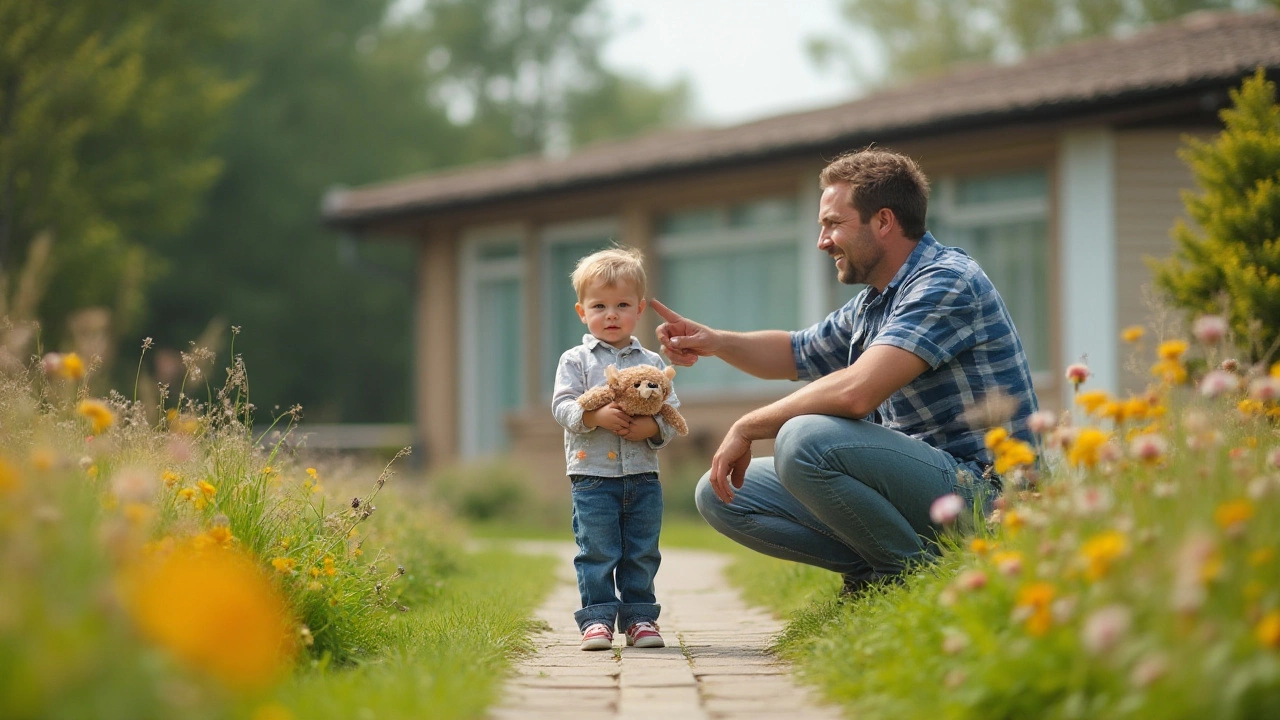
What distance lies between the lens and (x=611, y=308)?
4.18 m

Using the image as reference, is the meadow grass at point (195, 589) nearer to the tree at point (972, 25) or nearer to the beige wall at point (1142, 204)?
the beige wall at point (1142, 204)

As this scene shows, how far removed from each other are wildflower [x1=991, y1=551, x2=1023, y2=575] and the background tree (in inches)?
895

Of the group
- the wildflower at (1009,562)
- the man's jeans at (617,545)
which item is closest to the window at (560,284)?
the man's jeans at (617,545)

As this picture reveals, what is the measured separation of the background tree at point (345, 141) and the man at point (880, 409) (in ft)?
69.4

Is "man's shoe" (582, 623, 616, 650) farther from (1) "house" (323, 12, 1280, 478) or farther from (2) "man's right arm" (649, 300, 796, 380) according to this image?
(1) "house" (323, 12, 1280, 478)

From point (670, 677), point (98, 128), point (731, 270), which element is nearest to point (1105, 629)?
point (670, 677)

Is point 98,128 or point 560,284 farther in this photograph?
point 560,284

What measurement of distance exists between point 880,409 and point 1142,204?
6.28 metres

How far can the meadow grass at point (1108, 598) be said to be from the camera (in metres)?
2.11

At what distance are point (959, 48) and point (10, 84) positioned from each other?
69.6 feet

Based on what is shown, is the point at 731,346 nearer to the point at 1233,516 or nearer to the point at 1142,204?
the point at 1233,516

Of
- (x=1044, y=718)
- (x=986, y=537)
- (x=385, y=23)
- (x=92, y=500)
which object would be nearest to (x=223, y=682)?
(x=92, y=500)

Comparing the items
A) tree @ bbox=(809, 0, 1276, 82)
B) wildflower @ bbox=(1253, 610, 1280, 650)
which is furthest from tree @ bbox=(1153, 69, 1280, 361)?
tree @ bbox=(809, 0, 1276, 82)

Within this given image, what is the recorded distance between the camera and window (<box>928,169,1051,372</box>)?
1041cm
